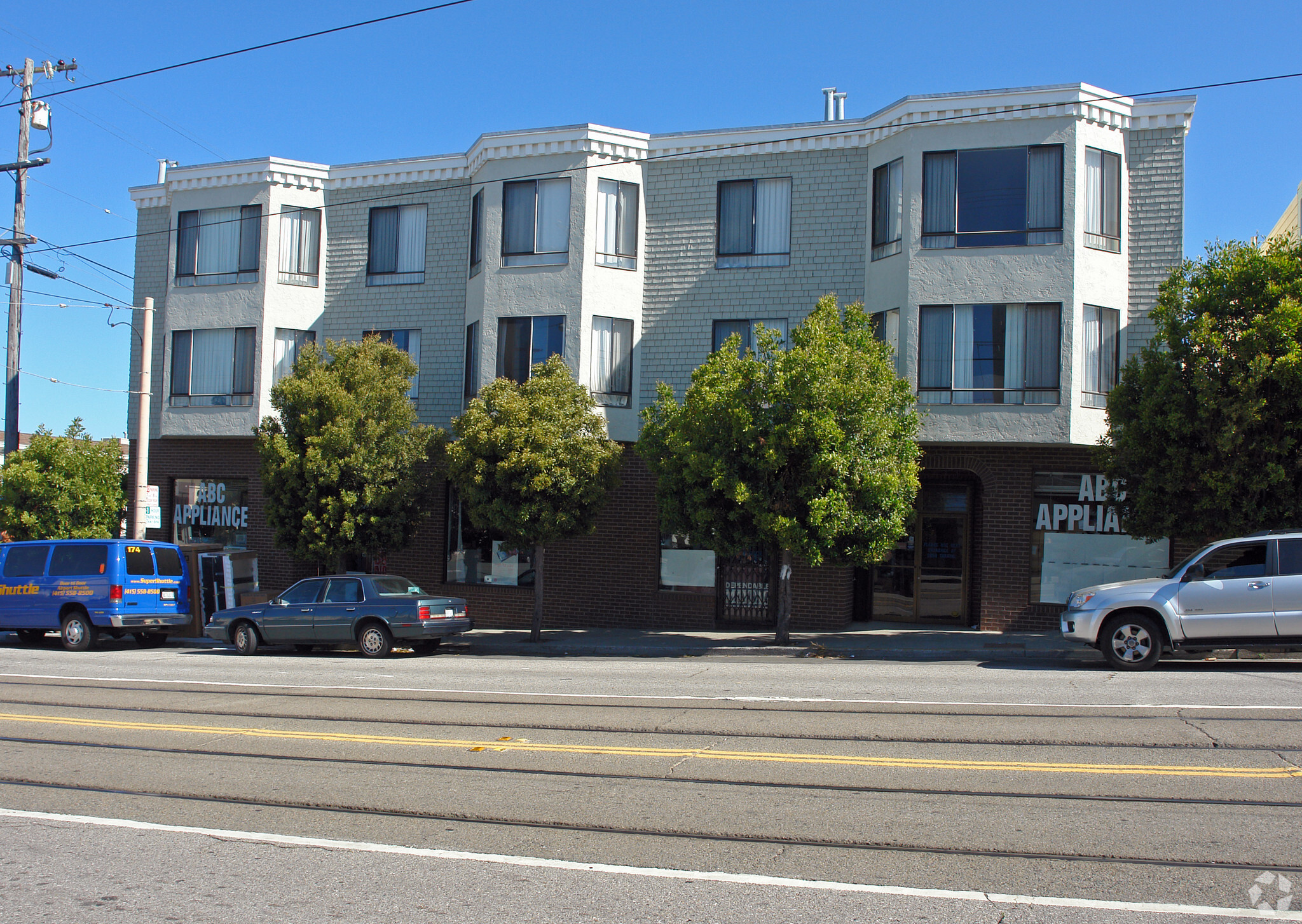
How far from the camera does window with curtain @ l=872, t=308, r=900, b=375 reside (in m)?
18.9

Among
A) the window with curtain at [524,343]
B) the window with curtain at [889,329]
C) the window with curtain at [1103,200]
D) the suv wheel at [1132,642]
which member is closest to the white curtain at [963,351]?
the window with curtain at [889,329]

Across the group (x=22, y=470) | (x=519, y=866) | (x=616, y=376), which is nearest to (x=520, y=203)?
(x=616, y=376)

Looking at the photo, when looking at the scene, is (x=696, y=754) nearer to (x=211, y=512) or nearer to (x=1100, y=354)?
(x=1100, y=354)

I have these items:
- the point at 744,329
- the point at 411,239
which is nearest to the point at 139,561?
the point at 411,239

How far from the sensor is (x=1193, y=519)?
15.0 metres

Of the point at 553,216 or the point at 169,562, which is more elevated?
the point at 553,216

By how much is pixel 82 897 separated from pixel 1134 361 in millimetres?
15638

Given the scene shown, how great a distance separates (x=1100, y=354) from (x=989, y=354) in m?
2.05

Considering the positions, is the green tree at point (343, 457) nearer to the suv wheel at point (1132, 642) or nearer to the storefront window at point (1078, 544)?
the storefront window at point (1078, 544)

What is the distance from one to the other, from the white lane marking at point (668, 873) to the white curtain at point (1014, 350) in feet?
47.4

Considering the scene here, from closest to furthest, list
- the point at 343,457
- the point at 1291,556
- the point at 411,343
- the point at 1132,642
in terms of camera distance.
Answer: the point at 1291,556
the point at 1132,642
the point at 343,457
the point at 411,343

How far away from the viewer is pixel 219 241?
79.2 feet

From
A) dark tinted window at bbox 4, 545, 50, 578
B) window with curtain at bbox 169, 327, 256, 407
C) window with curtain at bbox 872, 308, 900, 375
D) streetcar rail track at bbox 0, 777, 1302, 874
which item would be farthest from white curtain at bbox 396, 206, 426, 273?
streetcar rail track at bbox 0, 777, 1302, 874

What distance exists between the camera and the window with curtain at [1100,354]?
1834 centimetres
